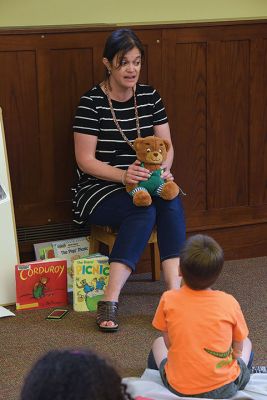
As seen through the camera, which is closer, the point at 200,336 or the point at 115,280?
the point at 200,336

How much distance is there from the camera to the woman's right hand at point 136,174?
122 inches

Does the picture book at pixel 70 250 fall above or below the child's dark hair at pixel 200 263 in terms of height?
below

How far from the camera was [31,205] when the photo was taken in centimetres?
352

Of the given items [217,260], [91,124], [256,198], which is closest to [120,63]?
[91,124]

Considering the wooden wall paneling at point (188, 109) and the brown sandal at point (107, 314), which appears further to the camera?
the wooden wall paneling at point (188, 109)

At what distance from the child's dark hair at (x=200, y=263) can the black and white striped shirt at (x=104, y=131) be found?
1150 mm

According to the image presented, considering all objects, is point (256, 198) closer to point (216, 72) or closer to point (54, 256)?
point (216, 72)

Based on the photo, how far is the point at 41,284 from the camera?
10.6 feet

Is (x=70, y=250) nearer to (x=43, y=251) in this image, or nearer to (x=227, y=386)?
(x=43, y=251)

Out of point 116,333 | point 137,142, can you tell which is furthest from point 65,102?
point 116,333

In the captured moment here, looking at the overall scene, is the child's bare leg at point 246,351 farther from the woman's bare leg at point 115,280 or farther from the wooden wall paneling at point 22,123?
the wooden wall paneling at point 22,123

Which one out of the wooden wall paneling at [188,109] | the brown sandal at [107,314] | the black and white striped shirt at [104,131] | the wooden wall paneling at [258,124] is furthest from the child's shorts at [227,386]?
the wooden wall paneling at [258,124]

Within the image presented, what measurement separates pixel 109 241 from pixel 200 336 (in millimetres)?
1270

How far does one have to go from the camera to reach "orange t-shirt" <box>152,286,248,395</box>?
2066mm
